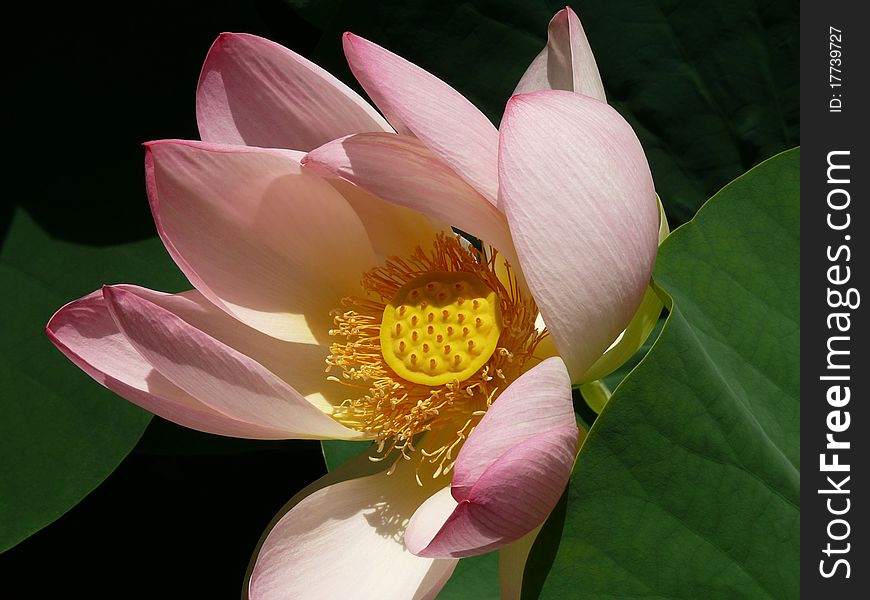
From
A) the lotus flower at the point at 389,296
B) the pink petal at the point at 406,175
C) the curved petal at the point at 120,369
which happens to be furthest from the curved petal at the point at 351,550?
the pink petal at the point at 406,175

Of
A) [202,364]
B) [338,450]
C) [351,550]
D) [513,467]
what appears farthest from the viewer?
[338,450]

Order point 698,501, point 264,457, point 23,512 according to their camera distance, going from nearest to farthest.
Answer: point 698,501
point 23,512
point 264,457

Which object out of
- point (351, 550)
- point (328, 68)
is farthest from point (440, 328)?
point (328, 68)

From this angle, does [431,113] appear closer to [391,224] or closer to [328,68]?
[391,224]


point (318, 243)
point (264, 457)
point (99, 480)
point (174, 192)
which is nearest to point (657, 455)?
point (318, 243)

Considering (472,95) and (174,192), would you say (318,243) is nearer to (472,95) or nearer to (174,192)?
(174,192)

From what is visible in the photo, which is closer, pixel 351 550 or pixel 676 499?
pixel 676 499
